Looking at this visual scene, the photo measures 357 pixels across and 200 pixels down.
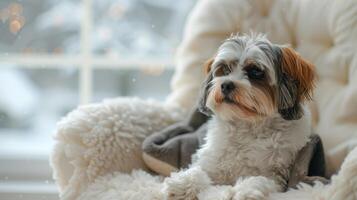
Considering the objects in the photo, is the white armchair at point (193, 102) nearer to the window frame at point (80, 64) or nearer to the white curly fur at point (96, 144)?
the white curly fur at point (96, 144)

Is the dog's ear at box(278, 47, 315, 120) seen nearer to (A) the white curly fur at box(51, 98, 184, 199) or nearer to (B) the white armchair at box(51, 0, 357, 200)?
(B) the white armchair at box(51, 0, 357, 200)

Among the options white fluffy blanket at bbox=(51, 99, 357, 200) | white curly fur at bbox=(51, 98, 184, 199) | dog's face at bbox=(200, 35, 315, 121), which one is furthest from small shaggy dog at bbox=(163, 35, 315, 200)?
white curly fur at bbox=(51, 98, 184, 199)

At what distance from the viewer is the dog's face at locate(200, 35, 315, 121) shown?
1.50m

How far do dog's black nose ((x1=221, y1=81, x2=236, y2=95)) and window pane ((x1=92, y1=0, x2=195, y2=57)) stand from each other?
1.10 meters

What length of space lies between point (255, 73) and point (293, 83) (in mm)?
106

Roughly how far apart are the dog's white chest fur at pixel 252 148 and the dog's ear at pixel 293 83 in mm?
56

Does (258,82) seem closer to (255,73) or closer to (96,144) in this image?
(255,73)

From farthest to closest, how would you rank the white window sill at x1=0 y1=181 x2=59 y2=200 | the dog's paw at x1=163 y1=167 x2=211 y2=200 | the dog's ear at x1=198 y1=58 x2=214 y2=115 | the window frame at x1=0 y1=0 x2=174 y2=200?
the window frame at x1=0 y1=0 x2=174 y2=200 < the white window sill at x1=0 y1=181 x2=59 y2=200 < the dog's ear at x1=198 y1=58 x2=214 y2=115 < the dog's paw at x1=163 y1=167 x2=211 y2=200

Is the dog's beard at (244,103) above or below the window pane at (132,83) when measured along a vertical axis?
above

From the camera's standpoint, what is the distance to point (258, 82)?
4.99 ft

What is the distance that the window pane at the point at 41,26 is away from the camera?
8.15ft

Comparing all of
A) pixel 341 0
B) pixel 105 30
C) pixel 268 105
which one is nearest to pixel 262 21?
pixel 341 0

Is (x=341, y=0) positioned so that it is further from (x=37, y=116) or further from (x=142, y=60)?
(x=37, y=116)

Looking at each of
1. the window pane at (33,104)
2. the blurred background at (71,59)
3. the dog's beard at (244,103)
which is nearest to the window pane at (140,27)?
the blurred background at (71,59)
